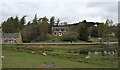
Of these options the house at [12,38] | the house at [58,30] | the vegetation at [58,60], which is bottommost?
the vegetation at [58,60]

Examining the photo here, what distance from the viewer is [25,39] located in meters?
61.2

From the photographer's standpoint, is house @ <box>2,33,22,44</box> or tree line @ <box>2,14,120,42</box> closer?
tree line @ <box>2,14,120,42</box>

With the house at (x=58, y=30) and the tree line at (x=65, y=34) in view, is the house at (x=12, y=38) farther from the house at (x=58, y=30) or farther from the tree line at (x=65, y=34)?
the house at (x=58, y=30)

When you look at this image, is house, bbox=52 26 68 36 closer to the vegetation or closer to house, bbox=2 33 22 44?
house, bbox=2 33 22 44

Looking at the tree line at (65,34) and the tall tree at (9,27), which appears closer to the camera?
the tree line at (65,34)

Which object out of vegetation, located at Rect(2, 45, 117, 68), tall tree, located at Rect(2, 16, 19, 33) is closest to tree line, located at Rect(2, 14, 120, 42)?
tall tree, located at Rect(2, 16, 19, 33)

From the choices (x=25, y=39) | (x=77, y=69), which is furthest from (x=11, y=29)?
(x=77, y=69)

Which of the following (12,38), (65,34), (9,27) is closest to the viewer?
(12,38)

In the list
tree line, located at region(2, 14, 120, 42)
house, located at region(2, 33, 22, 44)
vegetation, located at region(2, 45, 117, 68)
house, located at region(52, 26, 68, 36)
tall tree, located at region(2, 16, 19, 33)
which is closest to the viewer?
vegetation, located at region(2, 45, 117, 68)

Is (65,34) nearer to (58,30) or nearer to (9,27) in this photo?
(9,27)

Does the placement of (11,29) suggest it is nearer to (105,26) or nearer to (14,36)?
(14,36)

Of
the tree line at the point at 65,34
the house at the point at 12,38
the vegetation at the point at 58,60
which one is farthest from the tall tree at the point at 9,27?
the vegetation at the point at 58,60

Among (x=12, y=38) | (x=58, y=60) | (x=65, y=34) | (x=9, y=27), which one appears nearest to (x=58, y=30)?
(x=9, y=27)

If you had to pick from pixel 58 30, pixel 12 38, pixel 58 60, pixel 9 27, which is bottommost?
pixel 58 60
